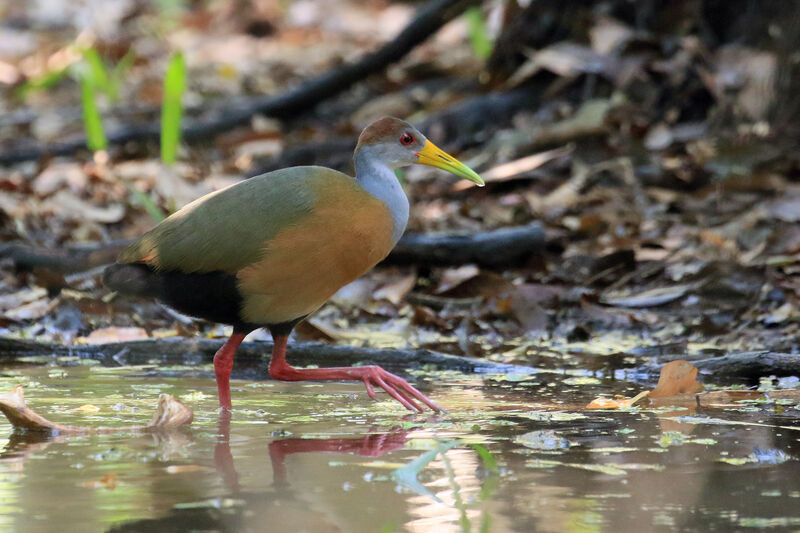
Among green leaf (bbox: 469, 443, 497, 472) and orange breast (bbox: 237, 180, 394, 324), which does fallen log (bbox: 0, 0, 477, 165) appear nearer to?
orange breast (bbox: 237, 180, 394, 324)

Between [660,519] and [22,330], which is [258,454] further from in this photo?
[22,330]

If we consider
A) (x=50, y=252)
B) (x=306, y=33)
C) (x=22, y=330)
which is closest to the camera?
(x=22, y=330)

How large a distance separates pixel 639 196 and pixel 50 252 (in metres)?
3.53

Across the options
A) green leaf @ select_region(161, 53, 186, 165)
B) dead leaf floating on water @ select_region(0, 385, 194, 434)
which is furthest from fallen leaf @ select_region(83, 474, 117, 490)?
green leaf @ select_region(161, 53, 186, 165)

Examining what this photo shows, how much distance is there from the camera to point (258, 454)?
347cm

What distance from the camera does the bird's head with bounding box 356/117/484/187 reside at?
5.11 metres

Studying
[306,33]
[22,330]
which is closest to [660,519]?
[22,330]

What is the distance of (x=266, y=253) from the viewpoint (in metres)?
4.52

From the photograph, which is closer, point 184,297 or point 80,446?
point 80,446

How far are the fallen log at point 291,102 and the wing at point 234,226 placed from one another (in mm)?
4946

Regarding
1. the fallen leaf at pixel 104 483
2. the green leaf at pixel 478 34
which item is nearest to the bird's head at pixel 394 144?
the fallen leaf at pixel 104 483

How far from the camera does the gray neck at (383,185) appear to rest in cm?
484

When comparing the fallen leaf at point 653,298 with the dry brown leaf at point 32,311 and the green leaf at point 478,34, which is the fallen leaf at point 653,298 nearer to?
the dry brown leaf at point 32,311

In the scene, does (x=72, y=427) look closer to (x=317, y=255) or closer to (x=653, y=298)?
(x=317, y=255)
